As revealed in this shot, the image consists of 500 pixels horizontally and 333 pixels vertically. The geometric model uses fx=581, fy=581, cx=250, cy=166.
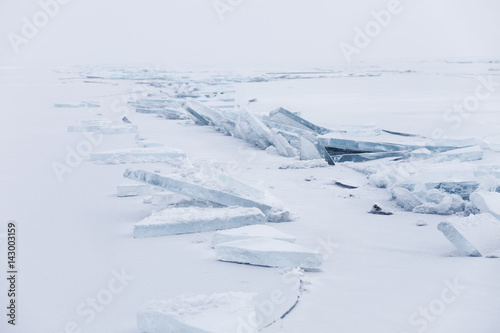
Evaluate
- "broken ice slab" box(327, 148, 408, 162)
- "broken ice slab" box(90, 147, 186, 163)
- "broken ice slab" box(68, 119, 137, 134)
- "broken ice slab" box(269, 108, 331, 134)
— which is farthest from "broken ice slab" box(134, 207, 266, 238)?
"broken ice slab" box(68, 119, 137, 134)

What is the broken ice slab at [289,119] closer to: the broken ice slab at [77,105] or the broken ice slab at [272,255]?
the broken ice slab at [272,255]

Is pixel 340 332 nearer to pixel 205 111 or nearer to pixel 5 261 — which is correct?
pixel 5 261

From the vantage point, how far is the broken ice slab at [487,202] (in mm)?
3199

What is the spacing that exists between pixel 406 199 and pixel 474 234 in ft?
3.11

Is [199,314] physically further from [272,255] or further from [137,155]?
[137,155]

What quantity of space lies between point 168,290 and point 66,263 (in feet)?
2.06

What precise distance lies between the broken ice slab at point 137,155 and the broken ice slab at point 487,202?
2.96 meters

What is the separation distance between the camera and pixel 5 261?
2736 mm

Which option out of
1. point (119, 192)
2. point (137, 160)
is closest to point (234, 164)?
point (137, 160)

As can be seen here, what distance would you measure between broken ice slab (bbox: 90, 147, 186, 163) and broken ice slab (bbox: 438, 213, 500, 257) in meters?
3.22

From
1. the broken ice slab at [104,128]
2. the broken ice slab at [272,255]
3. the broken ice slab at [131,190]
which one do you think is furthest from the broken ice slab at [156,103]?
the broken ice slab at [272,255]

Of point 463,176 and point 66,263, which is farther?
point 463,176

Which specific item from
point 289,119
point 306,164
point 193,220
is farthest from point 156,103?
point 193,220

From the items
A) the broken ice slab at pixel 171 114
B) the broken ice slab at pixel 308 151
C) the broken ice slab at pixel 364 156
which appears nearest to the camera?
the broken ice slab at pixel 308 151
